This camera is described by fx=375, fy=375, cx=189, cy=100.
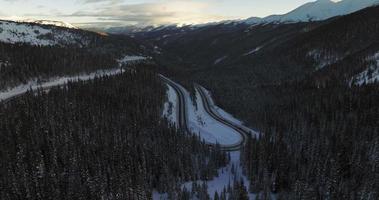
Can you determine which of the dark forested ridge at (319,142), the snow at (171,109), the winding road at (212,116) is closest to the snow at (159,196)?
the dark forested ridge at (319,142)

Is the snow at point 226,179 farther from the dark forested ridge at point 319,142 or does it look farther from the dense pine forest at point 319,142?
the dense pine forest at point 319,142

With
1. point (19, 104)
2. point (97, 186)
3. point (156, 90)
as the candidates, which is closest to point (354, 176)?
point (97, 186)

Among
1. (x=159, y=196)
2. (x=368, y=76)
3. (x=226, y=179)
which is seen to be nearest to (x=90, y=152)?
(x=159, y=196)

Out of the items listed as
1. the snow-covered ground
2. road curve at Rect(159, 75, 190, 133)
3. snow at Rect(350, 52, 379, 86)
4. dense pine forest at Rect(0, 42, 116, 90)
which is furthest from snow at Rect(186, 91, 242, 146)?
dense pine forest at Rect(0, 42, 116, 90)

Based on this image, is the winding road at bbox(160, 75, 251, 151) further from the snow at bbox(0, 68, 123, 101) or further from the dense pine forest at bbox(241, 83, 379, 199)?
the snow at bbox(0, 68, 123, 101)

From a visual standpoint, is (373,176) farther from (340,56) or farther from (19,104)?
(340,56)
